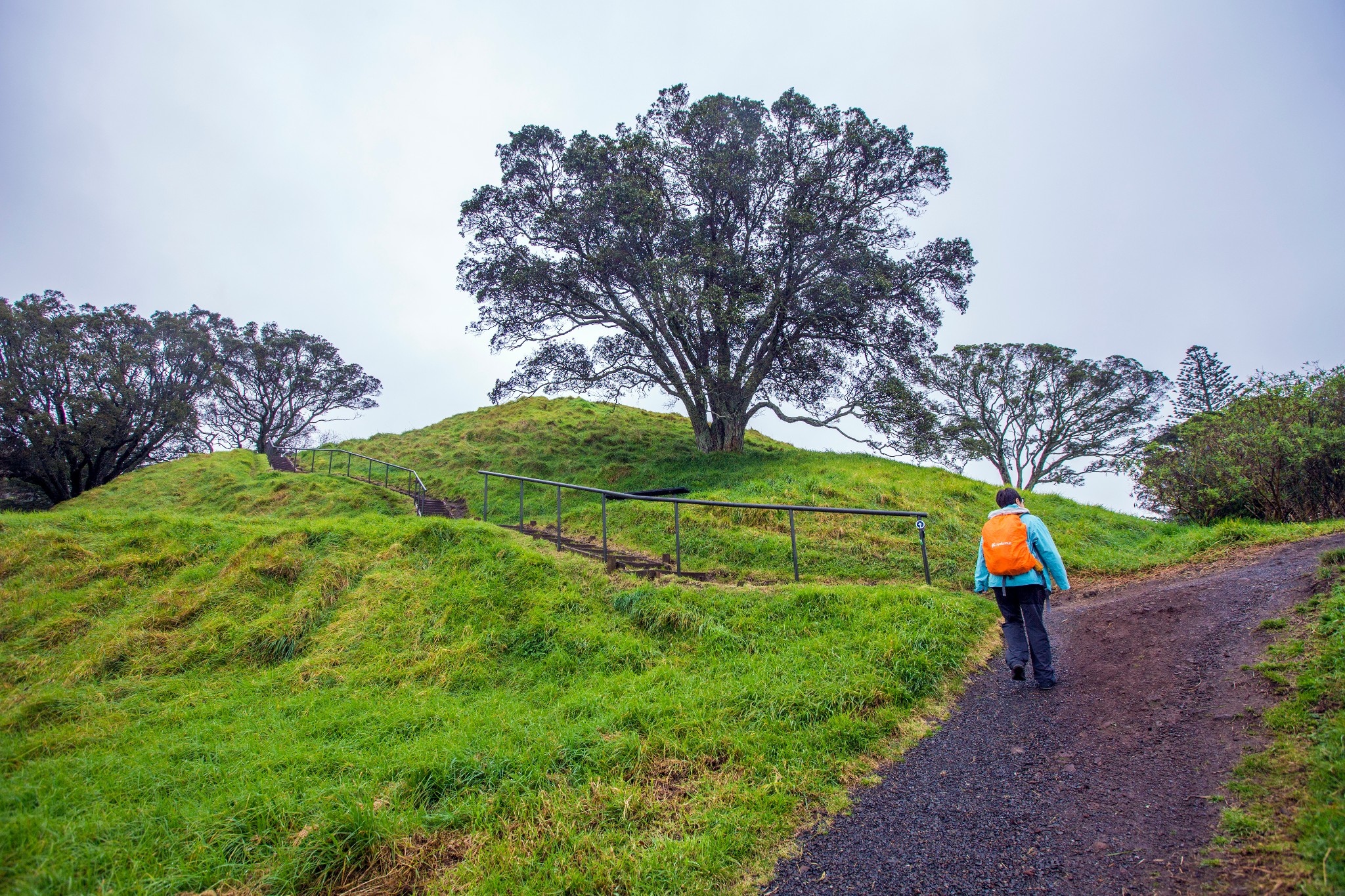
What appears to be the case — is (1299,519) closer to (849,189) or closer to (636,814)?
(849,189)

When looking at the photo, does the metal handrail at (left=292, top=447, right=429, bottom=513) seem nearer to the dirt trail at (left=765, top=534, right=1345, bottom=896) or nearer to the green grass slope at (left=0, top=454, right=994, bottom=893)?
the green grass slope at (left=0, top=454, right=994, bottom=893)

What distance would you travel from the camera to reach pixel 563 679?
5602 mm

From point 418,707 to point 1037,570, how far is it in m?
A: 5.44

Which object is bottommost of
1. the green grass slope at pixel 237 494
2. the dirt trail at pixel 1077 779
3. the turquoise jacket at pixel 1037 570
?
the dirt trail at pixel 1077 779

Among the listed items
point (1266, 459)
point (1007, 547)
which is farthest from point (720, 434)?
point (1007, 547)

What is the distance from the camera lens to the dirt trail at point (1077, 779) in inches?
109

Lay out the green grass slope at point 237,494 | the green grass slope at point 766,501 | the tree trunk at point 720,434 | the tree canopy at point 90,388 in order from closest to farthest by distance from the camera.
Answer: the green grass slope at point 766,501 → the green grass slope at point 237,494 → the tree trunk at point 720,434 → the tree canopy at point 90,388

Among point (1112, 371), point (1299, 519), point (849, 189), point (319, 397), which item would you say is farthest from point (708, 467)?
point (319, 397)

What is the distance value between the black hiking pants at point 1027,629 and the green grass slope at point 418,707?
1.79 ft

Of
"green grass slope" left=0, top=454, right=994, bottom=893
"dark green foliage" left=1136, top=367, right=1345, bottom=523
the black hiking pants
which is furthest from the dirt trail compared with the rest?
"dark green foliage" left=1136, top=367, right=1345, bottom=523

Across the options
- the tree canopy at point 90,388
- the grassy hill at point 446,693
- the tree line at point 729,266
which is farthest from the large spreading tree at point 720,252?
the tree canopy at point 90,388

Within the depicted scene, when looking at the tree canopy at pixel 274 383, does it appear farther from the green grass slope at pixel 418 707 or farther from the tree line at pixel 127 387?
the green grass slope at pixel 418 707

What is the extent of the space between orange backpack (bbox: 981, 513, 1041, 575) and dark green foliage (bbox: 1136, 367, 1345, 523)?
984 cm

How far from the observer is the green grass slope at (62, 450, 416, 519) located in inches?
571
